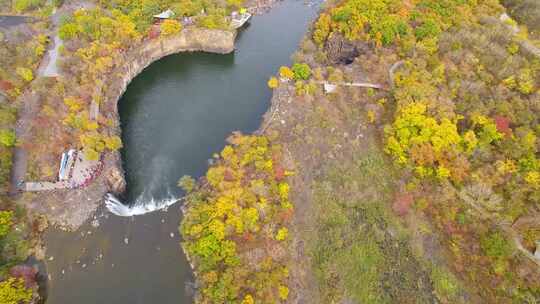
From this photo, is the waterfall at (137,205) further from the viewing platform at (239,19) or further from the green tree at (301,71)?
the viewing platform at (239,19)

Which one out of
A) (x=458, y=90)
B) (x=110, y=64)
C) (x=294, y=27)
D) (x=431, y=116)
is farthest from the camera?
(x=294, y=27)

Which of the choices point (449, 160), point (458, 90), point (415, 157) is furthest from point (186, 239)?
point (458, 90)

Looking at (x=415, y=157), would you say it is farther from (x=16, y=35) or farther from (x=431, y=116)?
(x=16, y=35)

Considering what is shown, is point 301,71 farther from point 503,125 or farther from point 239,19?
point 503,125

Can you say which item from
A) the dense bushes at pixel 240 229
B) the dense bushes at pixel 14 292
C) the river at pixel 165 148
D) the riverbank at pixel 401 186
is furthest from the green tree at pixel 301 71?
the dense bushes at pixel 14 292

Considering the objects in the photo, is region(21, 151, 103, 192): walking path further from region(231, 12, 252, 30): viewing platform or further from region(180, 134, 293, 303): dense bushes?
region(231, 12, 252, 30): viewing platform

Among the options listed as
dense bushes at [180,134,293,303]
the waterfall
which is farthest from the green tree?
the waterfall

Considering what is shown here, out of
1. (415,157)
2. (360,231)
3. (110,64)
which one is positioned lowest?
(360,231)
